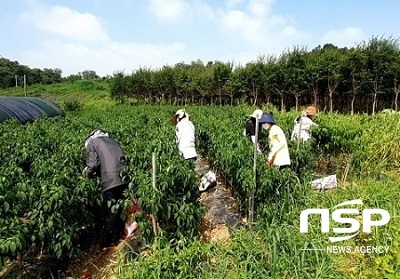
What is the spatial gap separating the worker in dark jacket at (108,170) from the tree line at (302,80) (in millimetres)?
14865

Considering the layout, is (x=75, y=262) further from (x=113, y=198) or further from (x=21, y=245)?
(x=21, y=245)

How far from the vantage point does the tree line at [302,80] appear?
22.3m

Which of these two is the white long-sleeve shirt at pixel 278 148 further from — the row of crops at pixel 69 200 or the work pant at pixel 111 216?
the work pant at pixel 111 216

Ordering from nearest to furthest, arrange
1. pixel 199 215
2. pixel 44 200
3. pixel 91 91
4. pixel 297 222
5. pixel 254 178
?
pixel 44 200
pixel 297 222
pixel 199 215
pixel 254 178
pixel 91 91

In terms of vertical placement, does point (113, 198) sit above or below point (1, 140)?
below

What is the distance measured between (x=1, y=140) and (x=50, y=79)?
2426 inches

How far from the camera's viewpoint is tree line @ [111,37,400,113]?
22266mm

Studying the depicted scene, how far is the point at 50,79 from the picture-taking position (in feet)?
207

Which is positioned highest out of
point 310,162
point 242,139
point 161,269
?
point 242,139

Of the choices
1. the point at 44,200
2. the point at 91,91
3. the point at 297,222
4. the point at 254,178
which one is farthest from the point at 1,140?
the point at 91,91

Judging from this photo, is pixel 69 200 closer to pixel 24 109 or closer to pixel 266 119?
pixel 266 119

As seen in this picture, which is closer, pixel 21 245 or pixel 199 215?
pixel 21 245

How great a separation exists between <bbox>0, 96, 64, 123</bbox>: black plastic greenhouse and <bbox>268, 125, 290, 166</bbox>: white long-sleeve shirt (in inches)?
471

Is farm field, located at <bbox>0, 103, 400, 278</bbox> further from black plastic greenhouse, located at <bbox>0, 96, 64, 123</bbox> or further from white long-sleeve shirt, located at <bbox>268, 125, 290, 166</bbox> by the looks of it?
black plastic greenhouse, located at <bbox>0, 96, 64, 123</bbox>
